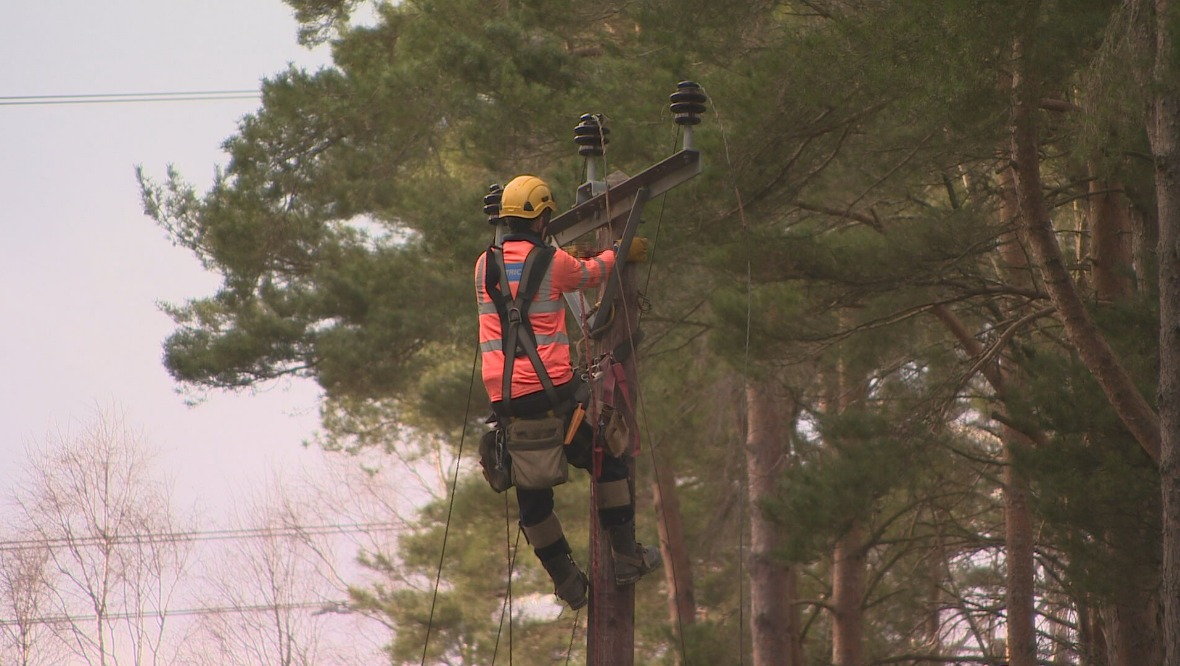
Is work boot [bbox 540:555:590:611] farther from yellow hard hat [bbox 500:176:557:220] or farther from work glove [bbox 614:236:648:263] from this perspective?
yellow hard hat [bbox 500:176:557:220]

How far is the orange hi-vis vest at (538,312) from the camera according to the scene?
612 centimetres

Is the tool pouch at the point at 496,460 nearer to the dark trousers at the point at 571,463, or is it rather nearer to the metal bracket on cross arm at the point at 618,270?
the dark trousers at the point at 571,463

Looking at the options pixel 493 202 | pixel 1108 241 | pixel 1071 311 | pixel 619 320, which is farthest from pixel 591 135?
pixel 1108 241

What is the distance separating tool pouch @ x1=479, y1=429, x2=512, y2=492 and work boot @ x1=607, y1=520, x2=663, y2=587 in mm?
487

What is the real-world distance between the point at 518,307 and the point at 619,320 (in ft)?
1.77

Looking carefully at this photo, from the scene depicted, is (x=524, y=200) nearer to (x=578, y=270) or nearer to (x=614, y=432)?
(x=578, y=270)

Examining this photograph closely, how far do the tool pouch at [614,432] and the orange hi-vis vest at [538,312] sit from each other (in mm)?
219

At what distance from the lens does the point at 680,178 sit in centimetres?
632

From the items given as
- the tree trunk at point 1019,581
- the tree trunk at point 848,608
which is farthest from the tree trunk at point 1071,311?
the tree trunk at point 848,608

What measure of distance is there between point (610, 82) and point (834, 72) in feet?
9.61

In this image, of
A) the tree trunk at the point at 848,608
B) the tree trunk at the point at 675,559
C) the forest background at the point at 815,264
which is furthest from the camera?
the tree trunk at the point at 675,559

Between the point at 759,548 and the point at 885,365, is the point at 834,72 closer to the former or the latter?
the point at 885,365

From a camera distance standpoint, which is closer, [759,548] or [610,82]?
[610,82]

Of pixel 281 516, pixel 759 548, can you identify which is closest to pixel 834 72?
pixel 759 548
